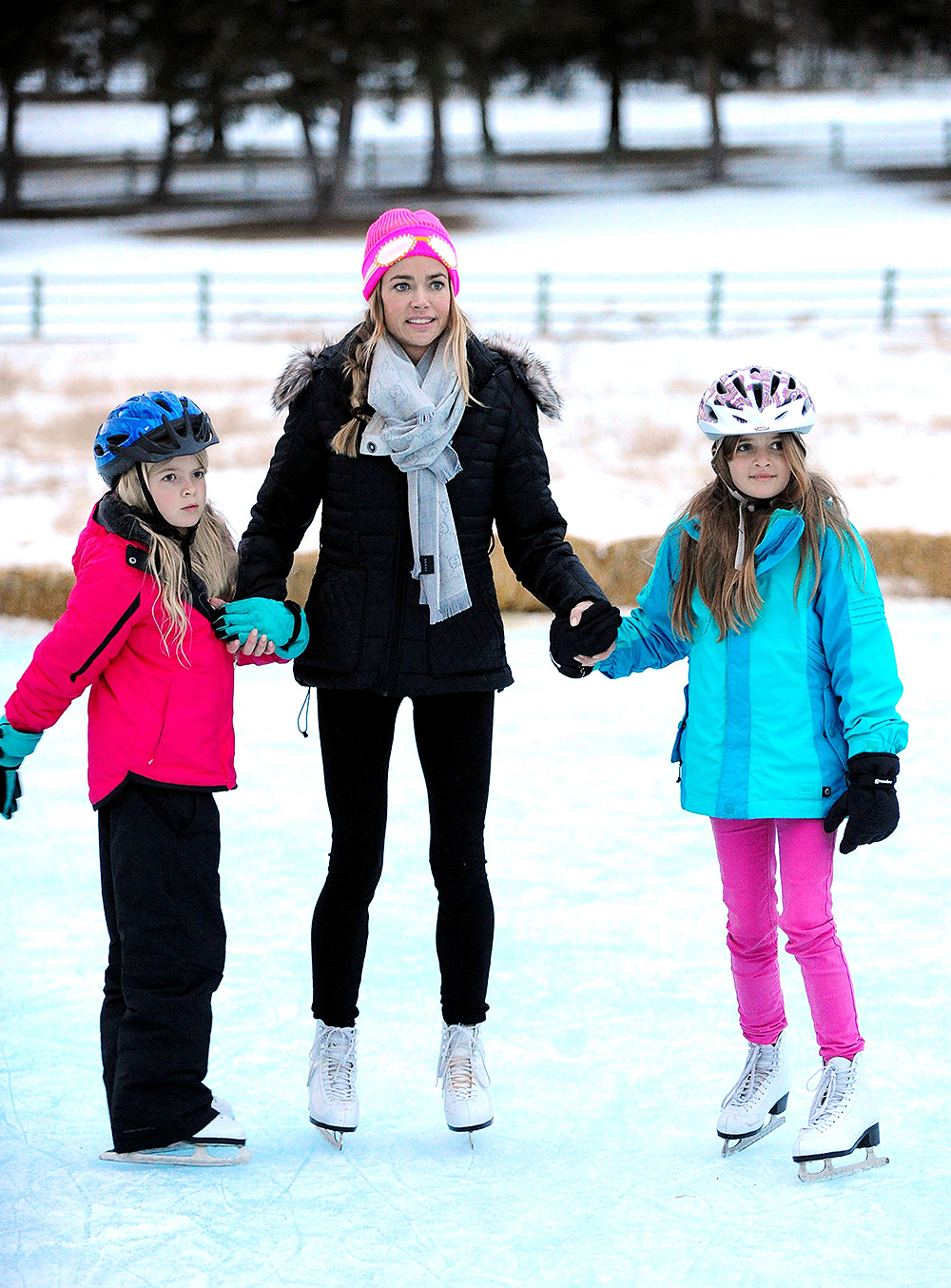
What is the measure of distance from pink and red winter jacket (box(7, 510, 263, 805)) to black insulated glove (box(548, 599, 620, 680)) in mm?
518

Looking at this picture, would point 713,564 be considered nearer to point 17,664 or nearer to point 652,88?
point 17,664

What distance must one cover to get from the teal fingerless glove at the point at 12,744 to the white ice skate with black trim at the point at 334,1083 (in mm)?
638

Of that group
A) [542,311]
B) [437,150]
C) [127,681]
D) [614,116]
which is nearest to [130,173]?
[437,150]

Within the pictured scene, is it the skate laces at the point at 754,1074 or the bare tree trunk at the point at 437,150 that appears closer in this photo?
the skate laces at the point at 754,1074

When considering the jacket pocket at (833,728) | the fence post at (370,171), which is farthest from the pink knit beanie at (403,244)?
the fence post at (370,171)

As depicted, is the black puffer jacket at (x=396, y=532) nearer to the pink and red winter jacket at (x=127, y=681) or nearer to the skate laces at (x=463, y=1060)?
the pink and red winter jacket at (x=127, y=681)

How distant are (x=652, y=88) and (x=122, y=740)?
27.6 m

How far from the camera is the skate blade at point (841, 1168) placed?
2.27 metres

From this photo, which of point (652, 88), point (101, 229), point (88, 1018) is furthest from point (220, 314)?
point (652, 88)

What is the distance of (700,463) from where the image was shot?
7953 mm

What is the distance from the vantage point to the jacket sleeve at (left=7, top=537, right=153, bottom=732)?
223 cm

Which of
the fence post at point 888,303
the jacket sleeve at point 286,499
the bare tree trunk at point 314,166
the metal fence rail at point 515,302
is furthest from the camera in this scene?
the bare tree trunk at point 314,166

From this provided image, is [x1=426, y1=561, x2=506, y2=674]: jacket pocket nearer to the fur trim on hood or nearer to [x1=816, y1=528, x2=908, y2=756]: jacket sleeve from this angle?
the fur trim on hood

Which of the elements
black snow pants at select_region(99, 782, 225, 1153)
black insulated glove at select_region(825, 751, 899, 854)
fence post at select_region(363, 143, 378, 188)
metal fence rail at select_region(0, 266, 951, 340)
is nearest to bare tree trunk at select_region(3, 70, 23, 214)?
fence post at select_region(363, 143, 378, 188)
